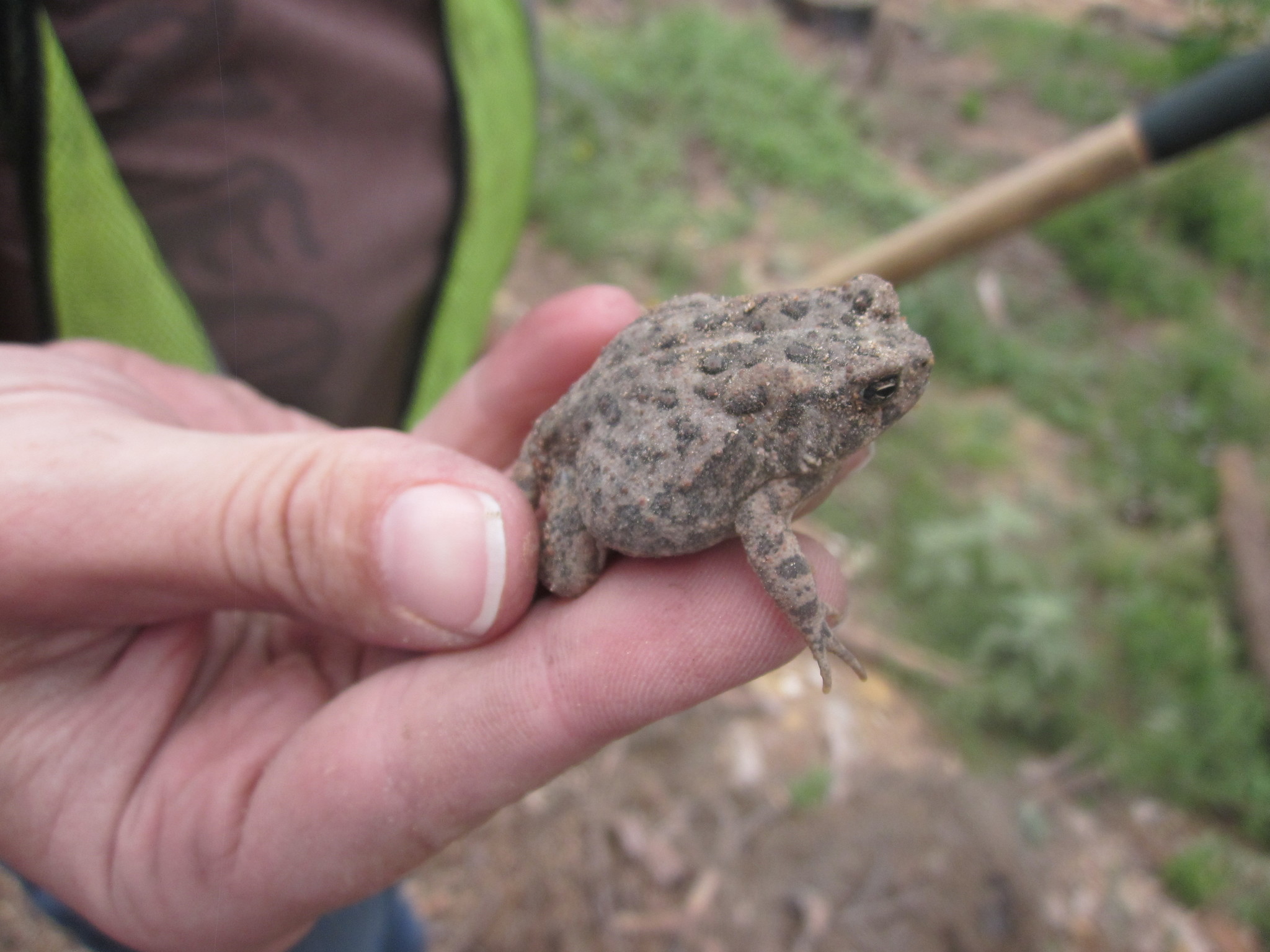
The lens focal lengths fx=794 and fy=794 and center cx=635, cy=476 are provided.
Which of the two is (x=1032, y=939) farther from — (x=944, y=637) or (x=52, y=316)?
(x=52, y=316)

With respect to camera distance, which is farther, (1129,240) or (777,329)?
(1129,240)

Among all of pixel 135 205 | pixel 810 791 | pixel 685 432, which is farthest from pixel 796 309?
pixel 810 791

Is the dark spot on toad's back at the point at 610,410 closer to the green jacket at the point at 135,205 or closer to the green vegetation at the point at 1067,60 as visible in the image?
the green jacket at the point at 135,205

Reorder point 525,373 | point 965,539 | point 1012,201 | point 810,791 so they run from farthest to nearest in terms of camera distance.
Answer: point 965,539, point 810,791, point 1012,201, point 525,373

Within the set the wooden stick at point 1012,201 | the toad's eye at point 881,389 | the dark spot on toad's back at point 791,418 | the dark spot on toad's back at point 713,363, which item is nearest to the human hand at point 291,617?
the dark spot on toad's back at point 791,418

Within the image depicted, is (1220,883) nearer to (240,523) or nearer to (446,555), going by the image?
(446,555)

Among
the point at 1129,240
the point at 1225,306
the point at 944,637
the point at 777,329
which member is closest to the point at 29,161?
the point at 777,329

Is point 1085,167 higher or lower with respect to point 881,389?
higher
